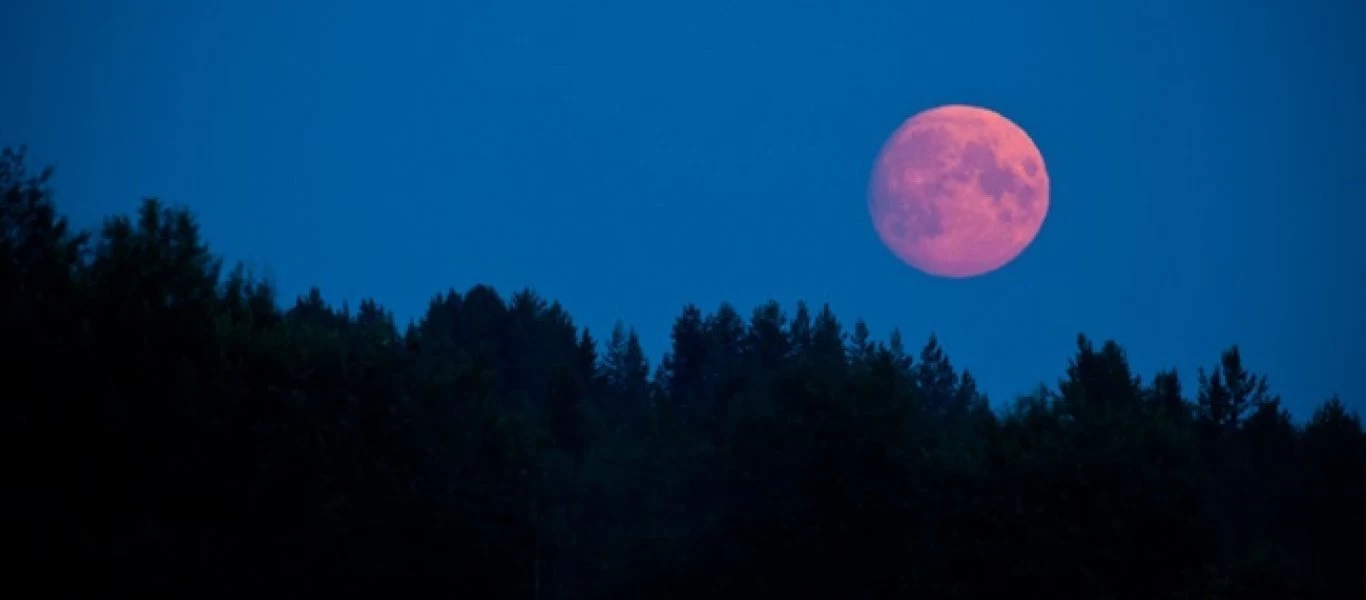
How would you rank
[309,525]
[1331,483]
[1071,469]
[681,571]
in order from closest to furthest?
[309,525] < [1071,469] < [681,571] < [1331,483]

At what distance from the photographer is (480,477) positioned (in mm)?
36688

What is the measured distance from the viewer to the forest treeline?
21.1 metres

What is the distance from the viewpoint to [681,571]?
42.9 m

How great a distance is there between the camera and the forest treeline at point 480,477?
21094 millimetres

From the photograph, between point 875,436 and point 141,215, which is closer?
point 141,215

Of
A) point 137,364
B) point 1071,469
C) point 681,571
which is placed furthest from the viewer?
point 681,571

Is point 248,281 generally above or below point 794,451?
above

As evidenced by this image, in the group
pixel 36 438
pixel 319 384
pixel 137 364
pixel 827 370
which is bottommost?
pixel 36 438

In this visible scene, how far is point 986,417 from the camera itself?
38.3m

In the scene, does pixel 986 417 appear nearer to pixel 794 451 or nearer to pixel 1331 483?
pixel 794 451

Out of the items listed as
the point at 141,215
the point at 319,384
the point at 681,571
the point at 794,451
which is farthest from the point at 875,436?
the point at 141,215

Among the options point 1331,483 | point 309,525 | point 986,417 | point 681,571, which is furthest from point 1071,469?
point 1331,483

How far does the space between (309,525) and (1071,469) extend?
63.9 ft

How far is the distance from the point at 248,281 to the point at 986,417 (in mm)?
22526
